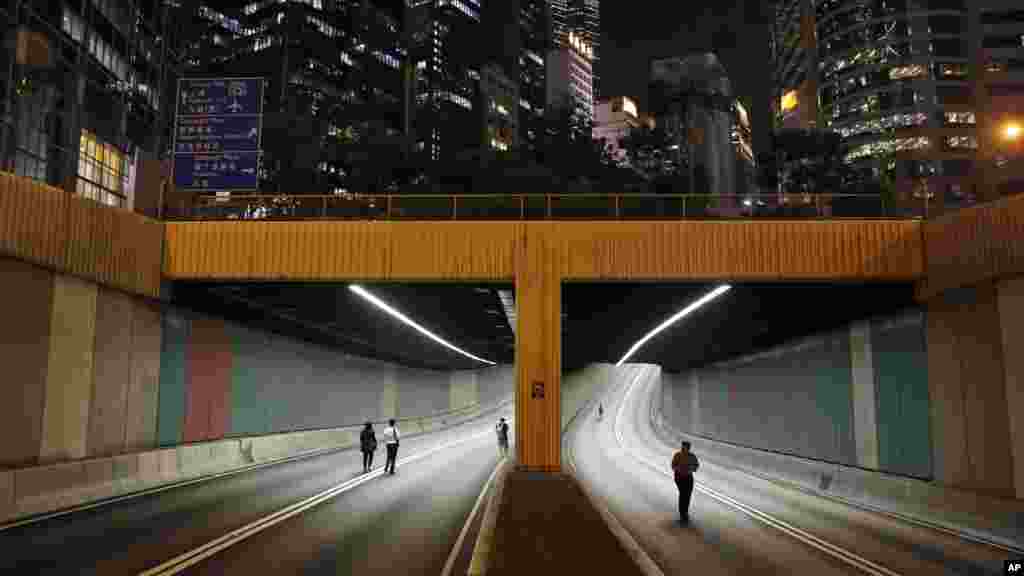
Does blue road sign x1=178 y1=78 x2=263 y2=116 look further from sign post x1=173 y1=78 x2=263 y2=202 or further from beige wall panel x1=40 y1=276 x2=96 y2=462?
beige wall panel x1=40 y1=276 x2=96 y2=462

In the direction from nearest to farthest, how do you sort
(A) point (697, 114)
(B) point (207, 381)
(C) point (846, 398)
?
(C) point (846, 398)
(B) point (207, 381)
(A) point (697, 114)

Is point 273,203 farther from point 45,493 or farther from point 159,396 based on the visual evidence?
point 45,493

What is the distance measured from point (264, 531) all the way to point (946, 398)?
15519mm

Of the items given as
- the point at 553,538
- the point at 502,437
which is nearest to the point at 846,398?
the point at 553,538

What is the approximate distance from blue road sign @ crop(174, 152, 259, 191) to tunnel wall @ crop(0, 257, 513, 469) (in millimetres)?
4108

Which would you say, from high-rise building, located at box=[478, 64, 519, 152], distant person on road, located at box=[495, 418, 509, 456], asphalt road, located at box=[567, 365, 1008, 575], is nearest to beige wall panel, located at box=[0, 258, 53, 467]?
asphalt road, located at box=[567, 365, 1008, 575]

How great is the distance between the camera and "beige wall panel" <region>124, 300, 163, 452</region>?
815 inches

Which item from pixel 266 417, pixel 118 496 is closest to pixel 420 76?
pixel 266 417

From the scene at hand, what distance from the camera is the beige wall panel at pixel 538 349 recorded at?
21266 millimetres

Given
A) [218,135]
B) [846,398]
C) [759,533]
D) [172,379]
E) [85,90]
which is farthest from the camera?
[85,90]

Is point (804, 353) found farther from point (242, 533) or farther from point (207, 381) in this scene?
point (242, 533)

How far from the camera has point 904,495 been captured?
19.1m

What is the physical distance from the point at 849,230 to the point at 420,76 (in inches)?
6251

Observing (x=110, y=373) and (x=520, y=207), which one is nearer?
(x=110, y=373)
